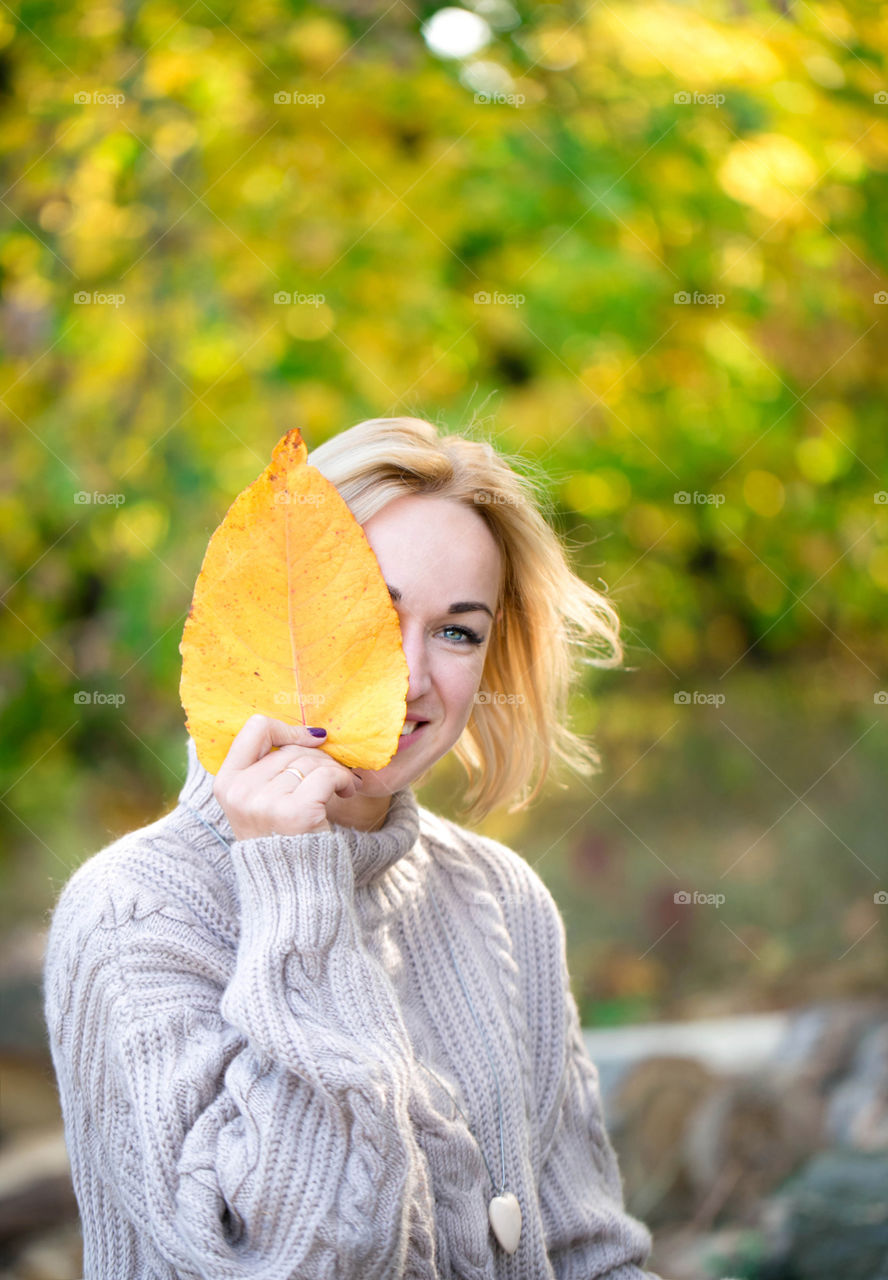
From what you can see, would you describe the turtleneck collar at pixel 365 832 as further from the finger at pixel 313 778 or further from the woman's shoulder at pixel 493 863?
the woman's shoulder at pixel 493 863

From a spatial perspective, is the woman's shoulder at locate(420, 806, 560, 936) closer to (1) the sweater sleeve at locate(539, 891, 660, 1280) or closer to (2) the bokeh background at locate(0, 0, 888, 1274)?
(1) the sweater sleeve at locate(539, 891, 660, 1280)

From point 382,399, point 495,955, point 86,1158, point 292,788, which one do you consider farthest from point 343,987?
point 382,399

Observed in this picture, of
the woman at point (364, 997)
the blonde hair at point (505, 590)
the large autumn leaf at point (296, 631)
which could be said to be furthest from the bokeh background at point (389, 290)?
the large autumn leaf at point (296, 631)

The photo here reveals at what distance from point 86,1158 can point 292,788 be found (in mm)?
508

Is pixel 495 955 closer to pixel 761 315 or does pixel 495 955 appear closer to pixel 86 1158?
pixel 86 1158

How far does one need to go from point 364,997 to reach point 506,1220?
46cm

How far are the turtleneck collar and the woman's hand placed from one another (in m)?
0.08

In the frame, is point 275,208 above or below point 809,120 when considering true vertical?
below

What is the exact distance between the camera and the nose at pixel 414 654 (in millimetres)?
1353

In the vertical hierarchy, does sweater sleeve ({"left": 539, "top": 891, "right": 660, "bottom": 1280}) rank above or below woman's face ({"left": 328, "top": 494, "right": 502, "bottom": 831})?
below

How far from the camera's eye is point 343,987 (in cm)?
120

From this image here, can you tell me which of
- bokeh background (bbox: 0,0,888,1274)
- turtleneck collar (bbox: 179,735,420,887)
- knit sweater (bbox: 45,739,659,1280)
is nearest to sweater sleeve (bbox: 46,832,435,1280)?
knit sweater (bbox: 45,739,659,1280)

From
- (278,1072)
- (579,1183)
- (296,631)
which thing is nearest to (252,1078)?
(278,1072)

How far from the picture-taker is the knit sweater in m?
1.11
